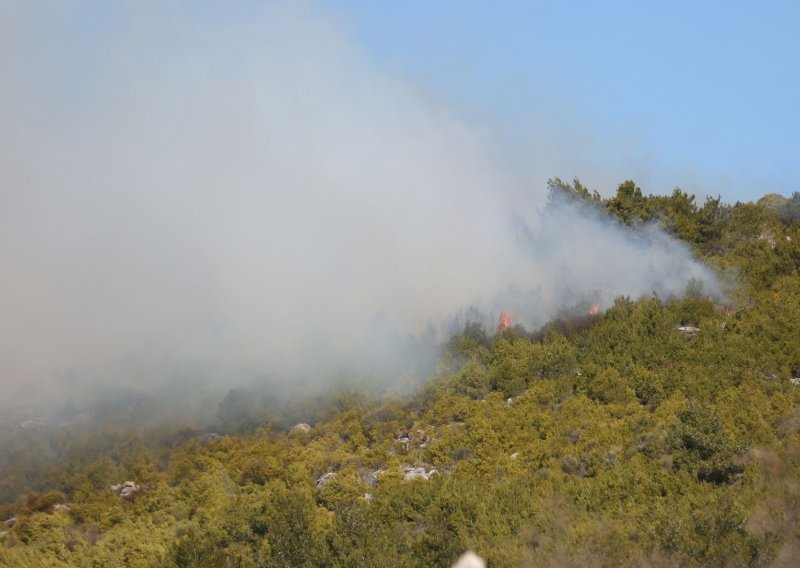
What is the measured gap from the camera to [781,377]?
1609 inches

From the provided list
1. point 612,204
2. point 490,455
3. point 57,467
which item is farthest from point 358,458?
point 612,204

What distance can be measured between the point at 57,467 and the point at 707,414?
123 feet

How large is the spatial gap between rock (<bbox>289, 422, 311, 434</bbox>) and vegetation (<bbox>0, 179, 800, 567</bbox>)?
28cm

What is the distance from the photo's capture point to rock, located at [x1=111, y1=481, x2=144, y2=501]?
46438 millimetres

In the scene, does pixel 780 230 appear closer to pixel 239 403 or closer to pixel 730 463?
pixel 730 463

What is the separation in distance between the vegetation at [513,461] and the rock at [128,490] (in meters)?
0.52

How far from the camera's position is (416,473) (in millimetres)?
39938

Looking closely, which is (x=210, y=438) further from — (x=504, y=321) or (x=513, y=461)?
(x=513, y=461)

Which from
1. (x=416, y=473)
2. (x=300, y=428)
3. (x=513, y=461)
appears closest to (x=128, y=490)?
(x=300, y=428)

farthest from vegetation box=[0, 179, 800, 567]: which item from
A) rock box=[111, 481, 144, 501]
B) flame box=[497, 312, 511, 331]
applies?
flame box=[497, 312, 511, 331]

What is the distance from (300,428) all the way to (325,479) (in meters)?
9.00

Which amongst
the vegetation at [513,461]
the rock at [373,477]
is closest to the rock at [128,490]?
the vegetation at [513,461]

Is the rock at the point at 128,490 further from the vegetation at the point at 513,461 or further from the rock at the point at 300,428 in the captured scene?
the rock at the point at 300,428

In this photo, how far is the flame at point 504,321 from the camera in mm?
57025
